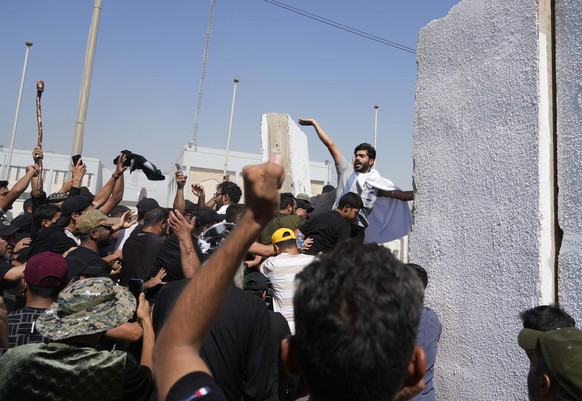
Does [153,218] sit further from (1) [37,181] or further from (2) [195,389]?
(2) [195,389]

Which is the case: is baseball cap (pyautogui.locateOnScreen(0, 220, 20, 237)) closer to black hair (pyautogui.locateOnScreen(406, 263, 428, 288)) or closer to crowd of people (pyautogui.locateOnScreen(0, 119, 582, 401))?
crowd of people (pyautogui.locateOnScreen(0, 119, 582, 401))

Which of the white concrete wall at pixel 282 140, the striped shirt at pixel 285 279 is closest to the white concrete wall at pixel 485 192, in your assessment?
the striped shirt at pixel 285 279

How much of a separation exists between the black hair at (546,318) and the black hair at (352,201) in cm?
234

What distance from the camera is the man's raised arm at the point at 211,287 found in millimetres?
1136

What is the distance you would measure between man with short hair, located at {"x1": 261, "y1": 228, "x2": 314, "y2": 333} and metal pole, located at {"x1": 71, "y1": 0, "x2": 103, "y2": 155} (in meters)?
4.80

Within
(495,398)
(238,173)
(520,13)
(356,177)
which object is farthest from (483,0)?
(238,173)

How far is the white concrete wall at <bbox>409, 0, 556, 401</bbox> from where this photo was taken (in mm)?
2820

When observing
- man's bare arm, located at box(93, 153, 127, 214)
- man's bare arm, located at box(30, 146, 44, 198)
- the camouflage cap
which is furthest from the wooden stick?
the camouflage cap

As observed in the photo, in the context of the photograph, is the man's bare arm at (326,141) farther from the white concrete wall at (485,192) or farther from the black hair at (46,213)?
the black hair at (46,213)

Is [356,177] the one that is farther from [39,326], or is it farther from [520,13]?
[39,326]

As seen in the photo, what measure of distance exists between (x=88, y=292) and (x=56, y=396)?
0.47m

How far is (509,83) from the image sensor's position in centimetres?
306

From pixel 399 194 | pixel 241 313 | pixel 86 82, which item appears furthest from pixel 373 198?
pixel 86 82

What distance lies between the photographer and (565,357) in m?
1.72
